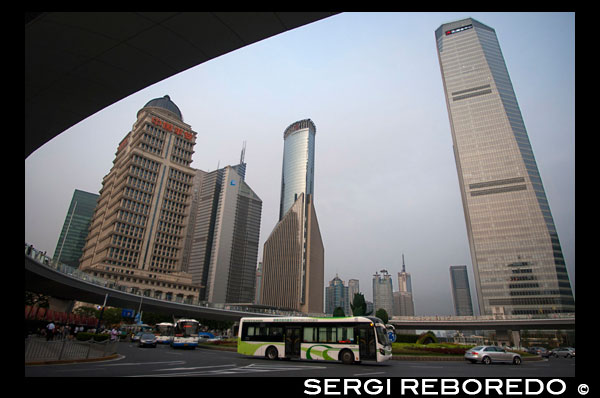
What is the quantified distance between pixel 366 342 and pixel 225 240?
6351 inches

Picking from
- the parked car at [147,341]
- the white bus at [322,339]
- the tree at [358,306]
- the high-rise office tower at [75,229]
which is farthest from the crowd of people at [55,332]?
the high-rise office tower at [75,229]

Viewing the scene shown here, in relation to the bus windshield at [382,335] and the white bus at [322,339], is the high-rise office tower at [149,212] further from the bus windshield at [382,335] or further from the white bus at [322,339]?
the bus windshield at [382,335]

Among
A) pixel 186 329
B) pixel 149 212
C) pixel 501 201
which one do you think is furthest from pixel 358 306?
pixel 501 201

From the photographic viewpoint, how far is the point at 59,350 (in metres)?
14.6

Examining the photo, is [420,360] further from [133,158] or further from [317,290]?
[317,290]

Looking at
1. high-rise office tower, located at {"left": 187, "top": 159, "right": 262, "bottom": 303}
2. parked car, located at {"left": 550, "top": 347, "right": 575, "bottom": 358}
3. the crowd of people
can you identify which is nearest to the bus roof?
the crowd of people

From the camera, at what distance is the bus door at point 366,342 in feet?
57.3

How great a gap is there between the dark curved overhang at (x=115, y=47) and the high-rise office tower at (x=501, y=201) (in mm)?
133006

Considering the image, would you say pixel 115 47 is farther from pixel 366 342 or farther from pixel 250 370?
pixel 366 342

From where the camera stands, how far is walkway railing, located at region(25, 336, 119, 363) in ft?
44.3

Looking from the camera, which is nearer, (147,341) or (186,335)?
(147,341)
